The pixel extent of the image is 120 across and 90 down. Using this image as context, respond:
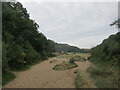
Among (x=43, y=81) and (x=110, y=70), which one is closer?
(x=43, y=81)

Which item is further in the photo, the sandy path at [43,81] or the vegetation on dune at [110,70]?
the sandy path at [43,81]

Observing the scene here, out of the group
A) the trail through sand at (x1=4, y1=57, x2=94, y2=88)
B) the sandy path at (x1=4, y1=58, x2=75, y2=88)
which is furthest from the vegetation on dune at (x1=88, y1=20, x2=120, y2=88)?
the sandy path at (x1=4, y1=58, x2=75, y2=88)

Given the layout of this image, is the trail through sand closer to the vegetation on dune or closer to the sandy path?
the sandy path

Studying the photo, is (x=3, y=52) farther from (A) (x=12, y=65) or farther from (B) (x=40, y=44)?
(B) (x=40, y=44)

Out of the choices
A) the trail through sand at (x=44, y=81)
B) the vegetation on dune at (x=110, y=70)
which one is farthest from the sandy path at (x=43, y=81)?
the vegetation on dune at (x=110, y=70)

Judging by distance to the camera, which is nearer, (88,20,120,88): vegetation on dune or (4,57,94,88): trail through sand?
(88,20,120,88): vegetation on dune

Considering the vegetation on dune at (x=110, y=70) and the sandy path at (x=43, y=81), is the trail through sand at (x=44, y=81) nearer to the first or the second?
the sandy path at (x=43, y=81)

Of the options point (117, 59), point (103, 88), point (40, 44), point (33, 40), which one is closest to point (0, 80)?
point (103, 88)

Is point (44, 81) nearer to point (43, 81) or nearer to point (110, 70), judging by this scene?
point (43, 81)

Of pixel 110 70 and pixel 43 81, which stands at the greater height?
pixel 110 70

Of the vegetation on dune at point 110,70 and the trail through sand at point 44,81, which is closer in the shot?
the vegetation on dune at point 110,70

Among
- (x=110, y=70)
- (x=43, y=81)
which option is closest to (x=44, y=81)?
(x=43, y=81)

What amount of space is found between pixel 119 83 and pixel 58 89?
10.4ft

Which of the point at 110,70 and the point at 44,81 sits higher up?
the point at 110,70
